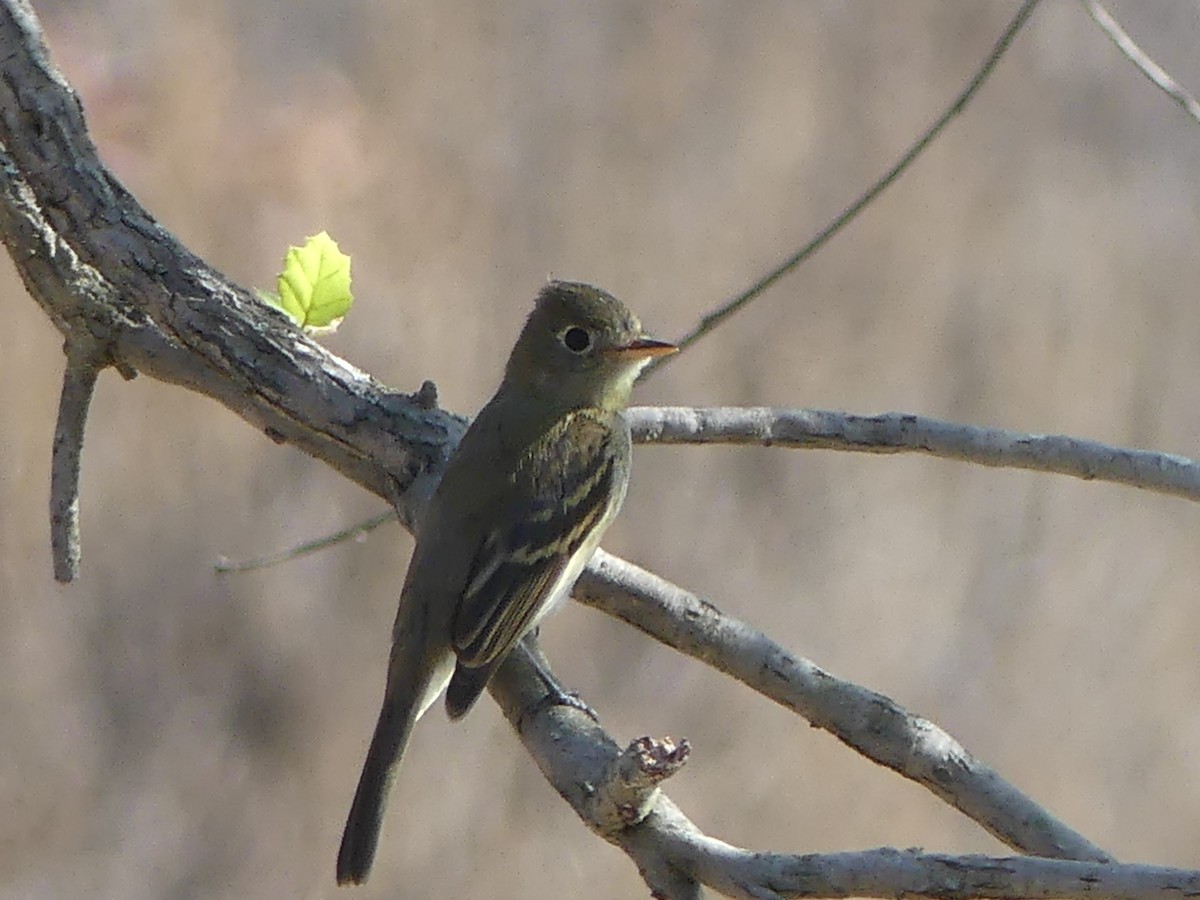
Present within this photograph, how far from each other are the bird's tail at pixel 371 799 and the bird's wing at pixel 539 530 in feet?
0.51

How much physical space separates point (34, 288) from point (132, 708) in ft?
7.49

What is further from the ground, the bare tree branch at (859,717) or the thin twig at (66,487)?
the bare tree branch at (859,717)

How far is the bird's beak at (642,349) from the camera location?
3.06m

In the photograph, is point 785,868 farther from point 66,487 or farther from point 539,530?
point 66,487

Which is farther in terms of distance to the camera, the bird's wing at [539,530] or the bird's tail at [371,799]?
the bird's wing at [539,530]

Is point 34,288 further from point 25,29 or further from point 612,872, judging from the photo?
point 612,872

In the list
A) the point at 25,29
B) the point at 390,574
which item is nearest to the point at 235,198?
the point at 390,574

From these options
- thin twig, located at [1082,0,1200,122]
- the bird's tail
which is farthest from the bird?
thin twig, located at [1082,0,1200,122]

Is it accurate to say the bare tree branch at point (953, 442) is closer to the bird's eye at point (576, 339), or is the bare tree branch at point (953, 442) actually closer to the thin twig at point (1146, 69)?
the bird's eye at point (576, 339)

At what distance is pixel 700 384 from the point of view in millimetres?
5387

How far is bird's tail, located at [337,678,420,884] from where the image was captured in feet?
8.39

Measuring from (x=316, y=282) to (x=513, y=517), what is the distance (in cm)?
54

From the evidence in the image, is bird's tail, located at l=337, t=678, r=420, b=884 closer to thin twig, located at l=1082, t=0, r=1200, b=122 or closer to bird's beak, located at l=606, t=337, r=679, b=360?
bird's beak, located at l=606, t=337, r=679, b=360

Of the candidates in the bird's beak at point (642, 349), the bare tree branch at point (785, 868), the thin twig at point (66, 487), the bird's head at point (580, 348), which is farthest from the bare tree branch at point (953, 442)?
the thin twig at point (66, 487)
